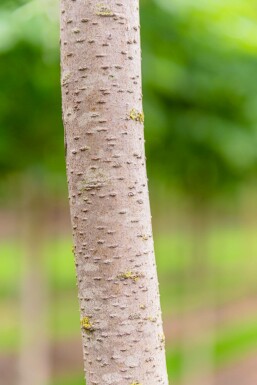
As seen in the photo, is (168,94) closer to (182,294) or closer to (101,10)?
(101,10)

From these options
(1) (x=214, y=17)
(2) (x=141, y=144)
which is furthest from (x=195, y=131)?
(2) (x=141, y=144)

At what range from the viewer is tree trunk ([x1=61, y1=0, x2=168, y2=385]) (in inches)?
33.8

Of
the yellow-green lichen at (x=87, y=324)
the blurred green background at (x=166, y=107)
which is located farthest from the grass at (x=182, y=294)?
the yellow-green lichen at (x=87, y=324)

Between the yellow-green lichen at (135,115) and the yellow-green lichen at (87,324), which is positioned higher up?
the yellow-green lichen at (135,115)

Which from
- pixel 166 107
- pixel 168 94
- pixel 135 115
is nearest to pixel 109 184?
pixel 135 115

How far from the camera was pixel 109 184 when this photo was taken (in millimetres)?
859

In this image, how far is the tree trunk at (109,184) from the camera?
0.86 meters

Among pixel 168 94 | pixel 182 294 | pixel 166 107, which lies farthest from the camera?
pixel 182 294

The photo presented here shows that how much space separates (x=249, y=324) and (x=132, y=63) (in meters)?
15.4

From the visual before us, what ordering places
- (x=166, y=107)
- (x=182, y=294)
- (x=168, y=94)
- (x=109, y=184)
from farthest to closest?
1. (x=182, y=294)
2. (x=166, y=107)
3. (x=168, y=94)
4. (x=109, y=184)

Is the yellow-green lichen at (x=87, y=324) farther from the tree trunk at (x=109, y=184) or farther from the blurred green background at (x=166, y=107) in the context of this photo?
the blurred green background at (x=166, y=107)

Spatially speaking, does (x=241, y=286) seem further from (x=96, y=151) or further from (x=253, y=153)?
(x=96, y=151)

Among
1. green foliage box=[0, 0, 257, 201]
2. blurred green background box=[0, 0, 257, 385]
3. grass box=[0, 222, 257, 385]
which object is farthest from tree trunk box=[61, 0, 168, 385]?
grass box=[0, 222, 257, 385]

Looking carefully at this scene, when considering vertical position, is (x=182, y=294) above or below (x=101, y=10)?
above
